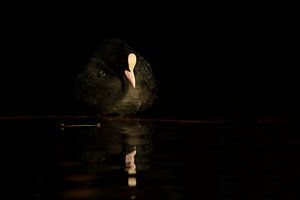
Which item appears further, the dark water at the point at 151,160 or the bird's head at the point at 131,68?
the bird's head at the point at 131,68

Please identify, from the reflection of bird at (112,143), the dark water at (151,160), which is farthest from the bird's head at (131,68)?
the dark water at (151,160)

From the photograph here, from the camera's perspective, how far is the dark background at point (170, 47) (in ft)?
66.8

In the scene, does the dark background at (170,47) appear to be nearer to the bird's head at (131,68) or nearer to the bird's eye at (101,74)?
the bird's eye at (101,74)

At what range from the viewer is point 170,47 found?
1093 inches

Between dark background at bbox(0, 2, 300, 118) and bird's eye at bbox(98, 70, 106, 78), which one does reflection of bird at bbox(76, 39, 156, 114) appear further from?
dark background at bbox(0, 2, 300, 118)

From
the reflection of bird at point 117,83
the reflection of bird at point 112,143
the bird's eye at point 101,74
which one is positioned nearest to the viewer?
the reflection of bird at point 112,143

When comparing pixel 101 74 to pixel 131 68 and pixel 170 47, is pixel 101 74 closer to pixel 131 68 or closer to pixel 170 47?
pixel 131 68

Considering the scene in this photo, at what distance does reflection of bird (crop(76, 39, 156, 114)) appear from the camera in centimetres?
1438

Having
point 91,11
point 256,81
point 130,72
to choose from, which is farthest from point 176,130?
point 91,11

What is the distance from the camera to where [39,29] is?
2567 centimetres

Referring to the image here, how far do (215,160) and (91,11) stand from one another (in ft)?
56.5

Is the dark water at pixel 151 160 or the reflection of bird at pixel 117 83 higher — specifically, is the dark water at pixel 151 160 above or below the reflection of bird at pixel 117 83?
below

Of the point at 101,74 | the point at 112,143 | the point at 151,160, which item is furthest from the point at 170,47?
the point at 151,160

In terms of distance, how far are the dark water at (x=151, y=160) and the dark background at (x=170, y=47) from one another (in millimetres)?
5151
